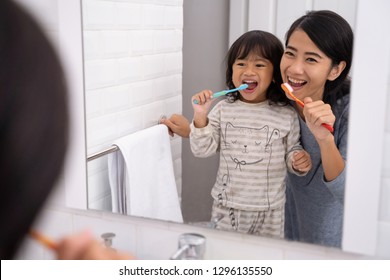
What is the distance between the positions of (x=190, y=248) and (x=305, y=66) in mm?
375

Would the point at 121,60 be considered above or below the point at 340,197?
above

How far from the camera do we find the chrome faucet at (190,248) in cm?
83

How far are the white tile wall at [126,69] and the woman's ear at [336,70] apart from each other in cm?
28

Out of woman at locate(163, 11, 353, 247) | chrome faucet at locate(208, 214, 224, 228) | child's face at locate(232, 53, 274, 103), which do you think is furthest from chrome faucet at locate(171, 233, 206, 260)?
child's face at locate(232, 53, 274, 103)

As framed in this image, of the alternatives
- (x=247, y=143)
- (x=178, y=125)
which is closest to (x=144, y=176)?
(x=178, y=125)

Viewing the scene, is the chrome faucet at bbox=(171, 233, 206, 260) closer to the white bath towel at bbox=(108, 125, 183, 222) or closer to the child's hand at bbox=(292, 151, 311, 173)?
the white bath towel at bbox=(108, 125, 183, 222)

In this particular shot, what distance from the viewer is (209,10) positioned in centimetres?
85

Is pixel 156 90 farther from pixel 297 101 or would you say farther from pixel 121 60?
pixel 297 101

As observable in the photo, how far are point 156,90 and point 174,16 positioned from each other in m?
0.15

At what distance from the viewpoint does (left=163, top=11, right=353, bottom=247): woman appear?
2.56 ft

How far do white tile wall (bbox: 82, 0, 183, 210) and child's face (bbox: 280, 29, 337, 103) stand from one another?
0.21 m

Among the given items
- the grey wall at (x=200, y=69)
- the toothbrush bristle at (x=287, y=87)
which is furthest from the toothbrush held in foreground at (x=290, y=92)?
the grey wall at (x=200, y=69)
